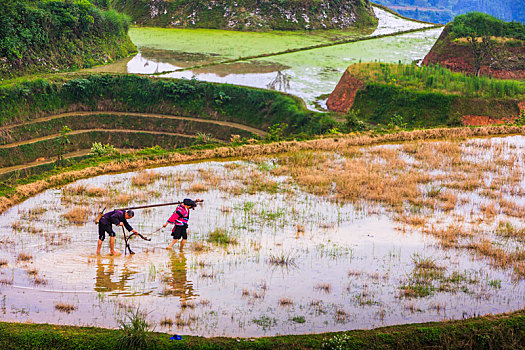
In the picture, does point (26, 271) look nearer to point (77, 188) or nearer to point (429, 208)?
point (77, 188)

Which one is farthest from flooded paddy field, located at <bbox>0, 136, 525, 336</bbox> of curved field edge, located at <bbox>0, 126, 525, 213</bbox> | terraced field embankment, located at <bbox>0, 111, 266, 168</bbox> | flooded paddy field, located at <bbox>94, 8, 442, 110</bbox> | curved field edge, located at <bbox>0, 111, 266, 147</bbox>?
flooded paddy field, located at <bbox>94, 8, 442, 110</bbox>

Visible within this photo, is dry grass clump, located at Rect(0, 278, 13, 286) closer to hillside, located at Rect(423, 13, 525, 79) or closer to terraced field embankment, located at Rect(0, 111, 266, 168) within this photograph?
terraced field embankment, located at Rect(0, 111, 266, 168)

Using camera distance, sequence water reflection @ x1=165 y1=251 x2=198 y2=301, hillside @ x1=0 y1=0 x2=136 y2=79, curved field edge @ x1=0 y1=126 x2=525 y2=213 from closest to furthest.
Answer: water reflection @ x1=165 y1=251 x2=198 y2=301 → curved field edge @ x1=0 y1=126 x2=525 y2=213 → hillside @ x1=0 y1=0 x2=136 y2=79

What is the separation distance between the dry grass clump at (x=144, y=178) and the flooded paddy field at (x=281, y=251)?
0.04 m

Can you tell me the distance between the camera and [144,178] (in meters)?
12.6

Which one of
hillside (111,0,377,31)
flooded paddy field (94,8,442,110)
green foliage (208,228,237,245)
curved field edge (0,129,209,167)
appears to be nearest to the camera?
green foliage (208,228,237,245)

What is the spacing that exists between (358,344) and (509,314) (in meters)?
2.09

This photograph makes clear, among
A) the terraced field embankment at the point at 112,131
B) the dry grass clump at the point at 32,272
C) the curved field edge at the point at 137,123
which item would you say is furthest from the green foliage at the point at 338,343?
the curved field edge at the point at 137,123

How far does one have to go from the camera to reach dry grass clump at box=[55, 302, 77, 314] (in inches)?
273

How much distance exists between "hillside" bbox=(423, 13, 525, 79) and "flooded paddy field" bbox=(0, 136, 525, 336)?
50.6 ft

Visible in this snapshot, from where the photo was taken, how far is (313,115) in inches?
851

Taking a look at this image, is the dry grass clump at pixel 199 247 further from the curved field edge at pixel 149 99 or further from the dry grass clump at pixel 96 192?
the curved field edge at pixel 149 99

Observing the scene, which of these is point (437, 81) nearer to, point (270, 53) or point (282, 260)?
point (270, 53)

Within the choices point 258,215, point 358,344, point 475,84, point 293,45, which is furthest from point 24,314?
point 293,45
